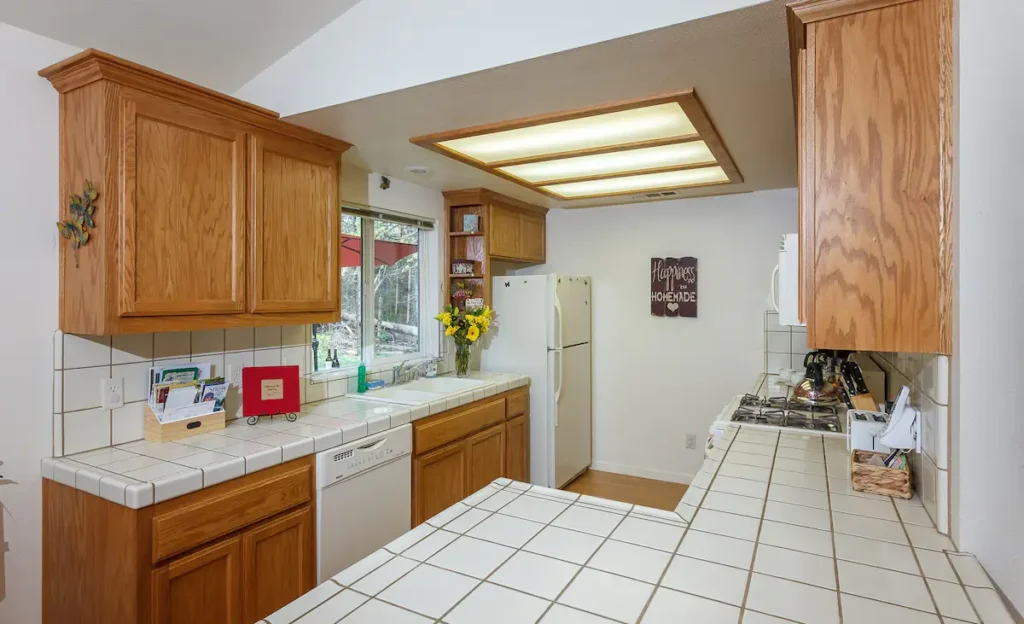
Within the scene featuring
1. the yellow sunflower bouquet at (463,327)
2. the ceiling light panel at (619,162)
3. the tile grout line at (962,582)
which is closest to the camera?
the tile grout line at (962,582)

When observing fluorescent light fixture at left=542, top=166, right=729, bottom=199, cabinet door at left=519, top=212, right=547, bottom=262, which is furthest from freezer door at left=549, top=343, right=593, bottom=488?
fluorescent light fixture at left=542, top=166, right=729, bottom=199

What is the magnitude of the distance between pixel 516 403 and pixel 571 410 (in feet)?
1.82

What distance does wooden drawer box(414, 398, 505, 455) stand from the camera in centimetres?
272

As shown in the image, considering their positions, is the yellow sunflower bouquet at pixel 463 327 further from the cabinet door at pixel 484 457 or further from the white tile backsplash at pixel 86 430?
the white tile backsplash at pixel 86 430

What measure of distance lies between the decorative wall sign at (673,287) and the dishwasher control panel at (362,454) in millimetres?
2221

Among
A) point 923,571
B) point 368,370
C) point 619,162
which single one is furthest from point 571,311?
point 923,571

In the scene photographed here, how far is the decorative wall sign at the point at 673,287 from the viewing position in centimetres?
394

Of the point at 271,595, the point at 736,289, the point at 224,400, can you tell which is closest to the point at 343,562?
the point at 271,595

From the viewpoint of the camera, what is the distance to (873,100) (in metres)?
1.18

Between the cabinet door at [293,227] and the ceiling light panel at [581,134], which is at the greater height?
the ceiling light panel at [581,134]

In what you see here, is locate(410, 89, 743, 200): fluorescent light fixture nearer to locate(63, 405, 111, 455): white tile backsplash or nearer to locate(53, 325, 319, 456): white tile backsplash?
locate(53, 325, 319, 456): white tile backsplash

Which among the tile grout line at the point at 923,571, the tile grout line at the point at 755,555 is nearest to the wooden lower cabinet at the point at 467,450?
the tile grout line at the point at 755,555

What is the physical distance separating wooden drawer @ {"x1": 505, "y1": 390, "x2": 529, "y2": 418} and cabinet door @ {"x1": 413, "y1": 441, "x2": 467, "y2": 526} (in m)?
0.53

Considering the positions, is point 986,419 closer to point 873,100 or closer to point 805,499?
point 805,499
